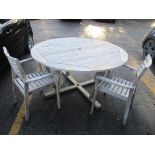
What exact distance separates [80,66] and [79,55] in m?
0.42

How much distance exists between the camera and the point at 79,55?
3.42 metres

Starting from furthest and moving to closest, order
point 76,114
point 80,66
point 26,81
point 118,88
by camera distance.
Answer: point 76,114 < point 118,88 < point 80,66 < point 26,81

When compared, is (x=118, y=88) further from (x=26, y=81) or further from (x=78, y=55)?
(x=26, y=81)

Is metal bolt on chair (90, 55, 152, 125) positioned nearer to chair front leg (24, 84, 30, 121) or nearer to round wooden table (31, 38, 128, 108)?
round wooden table (31, 38, 128, 108)

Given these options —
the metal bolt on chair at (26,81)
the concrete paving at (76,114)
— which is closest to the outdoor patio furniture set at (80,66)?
the metal bolt on chair at (26,81)

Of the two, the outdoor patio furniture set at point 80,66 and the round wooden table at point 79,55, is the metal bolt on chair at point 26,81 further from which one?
the round wooden table at point 79,55

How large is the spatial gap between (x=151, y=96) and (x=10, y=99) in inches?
105

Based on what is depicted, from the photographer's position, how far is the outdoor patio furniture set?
2975 mm

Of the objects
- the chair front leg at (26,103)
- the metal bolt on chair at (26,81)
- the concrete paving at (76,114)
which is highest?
the metal bolt on chair at (26,81)

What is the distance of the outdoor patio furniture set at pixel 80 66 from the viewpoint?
2975mm

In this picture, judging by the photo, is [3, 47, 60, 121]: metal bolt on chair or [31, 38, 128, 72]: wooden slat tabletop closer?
[3, 47, 60, 121]: metal bolt on chair

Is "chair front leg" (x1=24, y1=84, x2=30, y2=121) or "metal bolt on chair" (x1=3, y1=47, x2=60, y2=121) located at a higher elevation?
"metal bolt on chair" (x1=3, y1=47, x2=60, y2=121)

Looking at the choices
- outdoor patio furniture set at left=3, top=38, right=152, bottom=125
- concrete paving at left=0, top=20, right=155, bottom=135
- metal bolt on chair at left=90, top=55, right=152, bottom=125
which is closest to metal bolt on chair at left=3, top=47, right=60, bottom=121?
outdoor patio furniture set at left=3, top=38, right=152, bottom=125

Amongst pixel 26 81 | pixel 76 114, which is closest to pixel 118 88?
pixel 76 114
